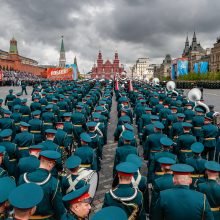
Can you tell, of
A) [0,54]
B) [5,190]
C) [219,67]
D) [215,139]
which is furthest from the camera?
[0,54]

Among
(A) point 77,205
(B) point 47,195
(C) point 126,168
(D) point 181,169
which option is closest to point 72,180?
(B) point 47,195

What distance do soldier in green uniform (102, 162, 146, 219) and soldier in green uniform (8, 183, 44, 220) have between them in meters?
0.93

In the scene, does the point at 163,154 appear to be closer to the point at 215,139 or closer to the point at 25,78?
the point at 215,139

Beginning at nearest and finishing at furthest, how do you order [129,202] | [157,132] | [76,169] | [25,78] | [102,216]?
[102,216], [129,202], [76,169], [157,132], [25,78]

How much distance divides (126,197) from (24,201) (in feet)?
4.06

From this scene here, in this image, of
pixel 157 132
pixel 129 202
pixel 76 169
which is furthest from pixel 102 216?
pixel 157 132

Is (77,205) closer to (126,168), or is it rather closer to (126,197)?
(126,197)

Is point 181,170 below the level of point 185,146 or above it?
above

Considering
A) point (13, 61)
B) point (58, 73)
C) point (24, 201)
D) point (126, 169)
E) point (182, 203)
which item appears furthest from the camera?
point (13, 61)

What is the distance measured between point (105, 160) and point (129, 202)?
5904 mm

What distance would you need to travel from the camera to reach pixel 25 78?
2202 inches

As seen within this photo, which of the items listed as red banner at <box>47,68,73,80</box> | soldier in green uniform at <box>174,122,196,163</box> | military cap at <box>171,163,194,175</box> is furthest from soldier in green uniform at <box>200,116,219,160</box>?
red banner at <box>47,68,73,80</box>

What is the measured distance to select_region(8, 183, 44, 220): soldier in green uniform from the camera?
A: 2586mm

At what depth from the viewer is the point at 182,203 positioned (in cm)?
315
